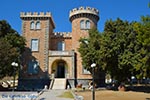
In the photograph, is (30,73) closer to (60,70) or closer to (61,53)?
(60,70)

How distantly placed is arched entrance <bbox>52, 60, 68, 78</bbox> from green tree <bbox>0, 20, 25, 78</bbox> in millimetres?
6722

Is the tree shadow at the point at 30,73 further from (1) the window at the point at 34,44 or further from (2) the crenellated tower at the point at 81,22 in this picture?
(2) the crenellated tower at the point at 81,22

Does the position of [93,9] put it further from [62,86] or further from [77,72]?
[62,86]

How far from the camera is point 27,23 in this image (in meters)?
44.0

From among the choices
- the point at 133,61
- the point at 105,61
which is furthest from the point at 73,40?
the point at 133,61

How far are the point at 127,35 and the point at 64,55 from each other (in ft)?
38.7

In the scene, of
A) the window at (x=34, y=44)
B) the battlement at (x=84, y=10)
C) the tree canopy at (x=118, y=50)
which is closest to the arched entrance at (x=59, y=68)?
the window at (x=34, y=44)

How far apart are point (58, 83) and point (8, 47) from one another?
10059mm

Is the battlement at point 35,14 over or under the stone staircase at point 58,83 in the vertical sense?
over

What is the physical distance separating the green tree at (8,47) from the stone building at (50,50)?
341cm

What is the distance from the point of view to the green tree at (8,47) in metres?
32.9

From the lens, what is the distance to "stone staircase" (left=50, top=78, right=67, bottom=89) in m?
38.4

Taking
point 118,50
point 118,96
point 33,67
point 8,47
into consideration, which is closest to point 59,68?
point 33,67

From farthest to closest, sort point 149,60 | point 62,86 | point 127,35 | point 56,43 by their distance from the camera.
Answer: point 56,43 < point 62,86 < point 127,35 < point 149,60
